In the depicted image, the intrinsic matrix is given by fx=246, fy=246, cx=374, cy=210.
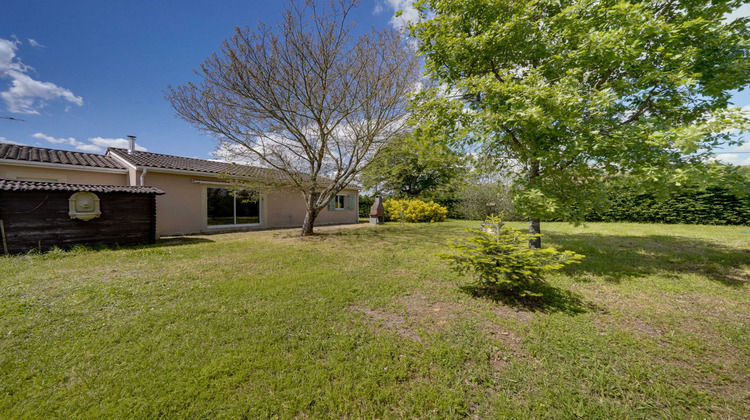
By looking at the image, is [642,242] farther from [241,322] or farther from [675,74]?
[241,322]

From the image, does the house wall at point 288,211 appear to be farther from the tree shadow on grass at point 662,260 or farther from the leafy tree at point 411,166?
the tree shadow on grass at point 662,260

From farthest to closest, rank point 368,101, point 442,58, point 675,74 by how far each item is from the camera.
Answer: point 368,101
point 442,58
point 675,74

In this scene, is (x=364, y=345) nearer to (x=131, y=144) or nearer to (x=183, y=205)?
(x=183, y=205)

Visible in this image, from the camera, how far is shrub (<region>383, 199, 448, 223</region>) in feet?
55.7

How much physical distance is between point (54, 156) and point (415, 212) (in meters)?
17.1

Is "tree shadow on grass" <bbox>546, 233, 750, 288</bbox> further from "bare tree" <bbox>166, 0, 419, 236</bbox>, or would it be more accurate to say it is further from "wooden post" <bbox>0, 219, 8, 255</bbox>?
"wooden post" <bbox>0, 219, 8, 255</bbox>

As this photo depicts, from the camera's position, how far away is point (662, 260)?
5754 mm

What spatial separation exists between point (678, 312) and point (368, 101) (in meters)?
8.47

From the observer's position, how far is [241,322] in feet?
9.75

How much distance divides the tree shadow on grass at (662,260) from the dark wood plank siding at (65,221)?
39.2ft

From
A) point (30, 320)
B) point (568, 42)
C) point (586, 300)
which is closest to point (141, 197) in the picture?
point (30, 320)

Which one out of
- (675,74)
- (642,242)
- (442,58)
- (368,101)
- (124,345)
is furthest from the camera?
(368,101)

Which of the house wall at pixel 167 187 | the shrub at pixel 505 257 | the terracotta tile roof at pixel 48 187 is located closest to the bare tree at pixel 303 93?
the house wall at pixel 167 187

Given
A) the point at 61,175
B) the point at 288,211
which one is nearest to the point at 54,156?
the point at 61,175
